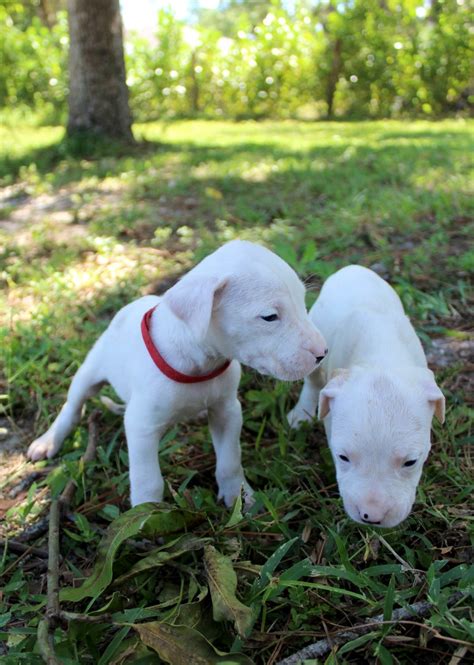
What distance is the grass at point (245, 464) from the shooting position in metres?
1.91

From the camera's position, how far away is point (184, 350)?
2346mm

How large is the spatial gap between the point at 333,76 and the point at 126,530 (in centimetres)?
1604

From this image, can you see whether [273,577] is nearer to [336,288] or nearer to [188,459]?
[188,459]

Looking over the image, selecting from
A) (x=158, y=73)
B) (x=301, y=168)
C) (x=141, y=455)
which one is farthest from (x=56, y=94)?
(x=141, y=455)

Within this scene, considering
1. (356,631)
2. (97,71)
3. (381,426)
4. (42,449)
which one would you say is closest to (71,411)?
(42,449)

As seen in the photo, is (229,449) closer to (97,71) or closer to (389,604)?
(389,604)

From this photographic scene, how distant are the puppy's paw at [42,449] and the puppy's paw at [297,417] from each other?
1.14 m

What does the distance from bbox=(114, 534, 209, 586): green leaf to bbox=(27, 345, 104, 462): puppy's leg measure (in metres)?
1.00

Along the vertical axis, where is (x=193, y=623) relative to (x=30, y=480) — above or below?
above

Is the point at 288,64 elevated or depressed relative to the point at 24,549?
depressed

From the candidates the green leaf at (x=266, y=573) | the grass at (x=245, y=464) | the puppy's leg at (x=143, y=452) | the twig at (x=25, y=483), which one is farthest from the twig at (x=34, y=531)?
the green leaf at (x=266, y=573)

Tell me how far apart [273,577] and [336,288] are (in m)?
1.59

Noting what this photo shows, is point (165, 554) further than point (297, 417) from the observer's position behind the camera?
No

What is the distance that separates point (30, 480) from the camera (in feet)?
9.38
